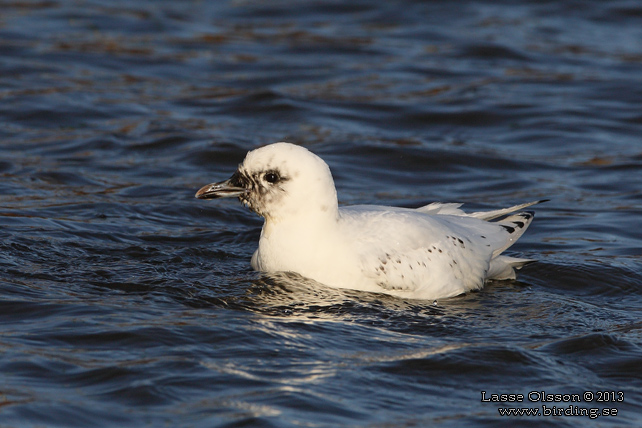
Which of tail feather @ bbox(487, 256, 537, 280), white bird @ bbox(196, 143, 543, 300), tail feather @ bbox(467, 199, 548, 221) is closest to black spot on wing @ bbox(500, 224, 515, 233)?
tail feather @ bbox(467, 199, 548, 221)

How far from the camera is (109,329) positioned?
558 centimetres

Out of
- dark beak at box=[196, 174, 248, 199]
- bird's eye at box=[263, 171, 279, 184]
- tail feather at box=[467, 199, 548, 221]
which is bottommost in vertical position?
tail feather at box=[467, 199, 548, 221]

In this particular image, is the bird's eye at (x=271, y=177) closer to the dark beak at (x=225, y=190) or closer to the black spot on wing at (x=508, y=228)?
the dark beak at (x=225, y=190)

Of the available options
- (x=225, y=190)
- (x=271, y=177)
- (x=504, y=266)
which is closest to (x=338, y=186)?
(x=504, y=266)

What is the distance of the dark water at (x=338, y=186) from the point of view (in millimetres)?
5055

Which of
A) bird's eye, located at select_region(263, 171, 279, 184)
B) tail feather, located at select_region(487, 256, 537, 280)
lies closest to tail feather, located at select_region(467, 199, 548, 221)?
tail feather, located at select_region(487, 256, 537, 280)

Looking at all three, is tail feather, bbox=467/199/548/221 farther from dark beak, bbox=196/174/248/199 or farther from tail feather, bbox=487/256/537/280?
dark beak, bbox=196/174/248/199

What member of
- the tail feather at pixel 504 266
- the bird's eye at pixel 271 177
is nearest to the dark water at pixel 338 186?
the tail feather at pixel 504 266

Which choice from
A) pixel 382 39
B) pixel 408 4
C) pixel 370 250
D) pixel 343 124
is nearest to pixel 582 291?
pixel 370 250

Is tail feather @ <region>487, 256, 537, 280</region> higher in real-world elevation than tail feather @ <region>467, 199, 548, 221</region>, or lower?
lower

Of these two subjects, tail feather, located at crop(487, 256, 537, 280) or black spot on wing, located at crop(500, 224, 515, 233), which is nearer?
tail feather, located at crop(487, 256, 537, 280)

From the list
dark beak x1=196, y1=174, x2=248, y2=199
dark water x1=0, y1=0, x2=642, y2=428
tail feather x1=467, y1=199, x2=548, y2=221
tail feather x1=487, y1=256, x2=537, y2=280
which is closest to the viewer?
dark water x1=0, y1=0, x2=642, y2=428

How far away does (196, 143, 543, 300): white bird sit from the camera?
6.28m

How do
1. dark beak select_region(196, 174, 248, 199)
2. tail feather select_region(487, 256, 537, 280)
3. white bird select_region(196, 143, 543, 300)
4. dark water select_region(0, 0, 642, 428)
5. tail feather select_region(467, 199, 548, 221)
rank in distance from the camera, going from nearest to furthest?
1. dark water select_region(0, 0, 642, 428)
2. white bird select_region(196, 143, 543, 300)
3. dark beak select_region(196, 174, 248, 199)
4. tail feather select_region(487, 256, 537, 280)
5. tail feather select_region(467, 199, 548, 221)
